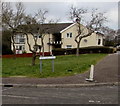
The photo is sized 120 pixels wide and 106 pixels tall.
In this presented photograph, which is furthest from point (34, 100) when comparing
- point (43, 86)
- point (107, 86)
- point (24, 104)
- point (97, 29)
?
point (97, 29)

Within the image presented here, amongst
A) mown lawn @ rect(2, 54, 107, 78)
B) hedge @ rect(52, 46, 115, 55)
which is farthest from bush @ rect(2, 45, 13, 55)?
mown lawn @ rect(2, 54, 107, 78)

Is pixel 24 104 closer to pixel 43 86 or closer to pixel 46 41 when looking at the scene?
pixel 43 86

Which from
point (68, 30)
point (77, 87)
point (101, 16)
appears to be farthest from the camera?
point (68, 30)

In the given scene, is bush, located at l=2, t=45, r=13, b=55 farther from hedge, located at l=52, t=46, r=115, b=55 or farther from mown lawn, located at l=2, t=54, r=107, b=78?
mown lawn, located at l=2, t=54, r=107, b=78

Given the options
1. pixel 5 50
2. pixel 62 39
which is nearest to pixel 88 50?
pixel 62 39

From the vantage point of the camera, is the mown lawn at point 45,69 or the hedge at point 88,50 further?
the hedge at point 88,50

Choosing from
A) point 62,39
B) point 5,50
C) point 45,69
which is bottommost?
point 45,69

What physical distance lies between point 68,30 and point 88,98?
145 feet

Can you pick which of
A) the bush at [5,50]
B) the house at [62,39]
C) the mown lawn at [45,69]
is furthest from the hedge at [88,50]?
the mown lawn at [45,69]

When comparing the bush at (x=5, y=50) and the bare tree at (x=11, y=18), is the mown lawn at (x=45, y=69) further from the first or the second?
the bush at (x=5, y=50)

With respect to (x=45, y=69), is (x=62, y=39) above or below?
above

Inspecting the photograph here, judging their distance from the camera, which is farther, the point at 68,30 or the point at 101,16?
the point at 68,30

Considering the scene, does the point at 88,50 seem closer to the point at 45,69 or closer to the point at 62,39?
the point at 62,39

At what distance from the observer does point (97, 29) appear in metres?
39.1
